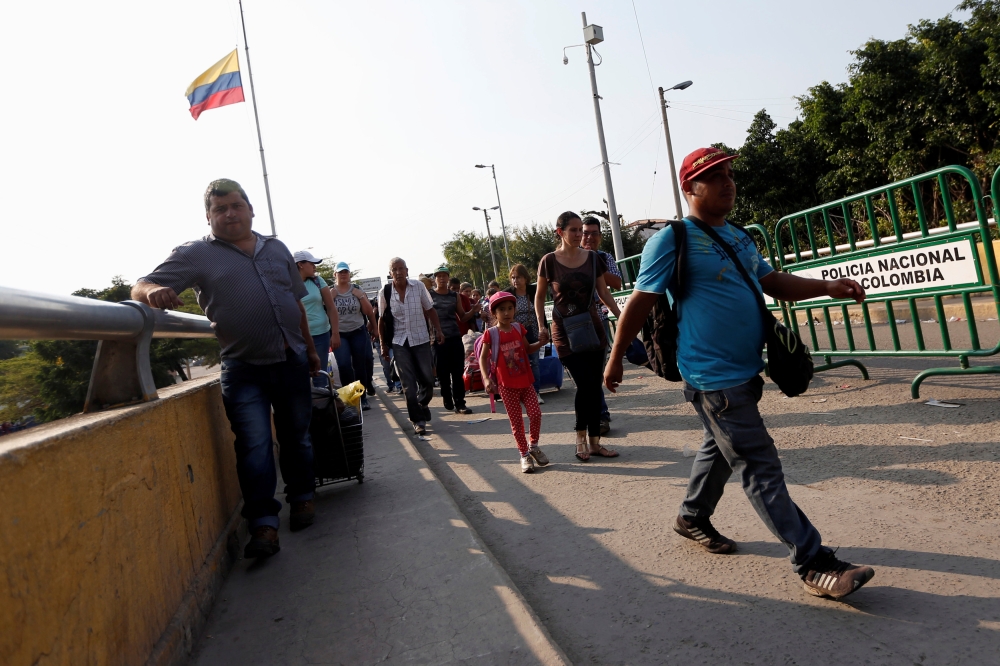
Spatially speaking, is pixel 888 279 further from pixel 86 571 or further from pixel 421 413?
pixel 86 571

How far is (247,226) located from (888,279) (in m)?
5.13

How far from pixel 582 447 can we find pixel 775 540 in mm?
2251

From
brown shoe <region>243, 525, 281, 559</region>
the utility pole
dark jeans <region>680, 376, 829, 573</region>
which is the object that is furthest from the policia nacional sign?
the utility pole

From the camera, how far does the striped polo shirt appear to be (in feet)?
13.9

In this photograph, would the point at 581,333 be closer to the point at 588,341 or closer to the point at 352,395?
the point at 588,341

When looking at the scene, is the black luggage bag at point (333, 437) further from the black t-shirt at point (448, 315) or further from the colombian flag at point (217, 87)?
the colombian flag at point (217, 87)

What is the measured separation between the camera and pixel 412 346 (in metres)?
7.84

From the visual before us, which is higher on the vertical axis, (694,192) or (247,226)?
(247,226)

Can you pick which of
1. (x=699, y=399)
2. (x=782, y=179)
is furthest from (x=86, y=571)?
(x=782, y=179)

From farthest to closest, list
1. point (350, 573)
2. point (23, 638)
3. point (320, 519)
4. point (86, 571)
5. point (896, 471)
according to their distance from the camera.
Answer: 1. point (320, 519)
2. point (896, 471)
3. point (350, 573)
4. point (86, 571)
5. point (23, 638)

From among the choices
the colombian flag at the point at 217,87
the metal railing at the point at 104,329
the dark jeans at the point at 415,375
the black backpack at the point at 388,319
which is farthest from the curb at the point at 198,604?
the colombian flag at the point at 217,87

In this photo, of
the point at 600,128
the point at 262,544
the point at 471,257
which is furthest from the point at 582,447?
the point at 471,257

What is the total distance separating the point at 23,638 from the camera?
1.88 metres

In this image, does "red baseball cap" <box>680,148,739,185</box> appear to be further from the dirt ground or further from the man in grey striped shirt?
the man in grey striped shirt
